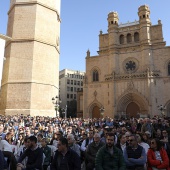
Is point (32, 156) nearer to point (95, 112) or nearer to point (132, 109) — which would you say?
Answer: point (132, 109)

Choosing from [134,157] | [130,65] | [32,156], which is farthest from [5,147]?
[130,65]

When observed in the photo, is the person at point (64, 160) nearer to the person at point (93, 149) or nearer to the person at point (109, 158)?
the person at point (109, 158)

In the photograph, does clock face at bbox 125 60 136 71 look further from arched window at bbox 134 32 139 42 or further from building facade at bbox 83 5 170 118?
arched window at bbox 134 32 139 42

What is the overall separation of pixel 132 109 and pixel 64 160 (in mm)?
26674

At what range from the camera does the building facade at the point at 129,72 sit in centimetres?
2711

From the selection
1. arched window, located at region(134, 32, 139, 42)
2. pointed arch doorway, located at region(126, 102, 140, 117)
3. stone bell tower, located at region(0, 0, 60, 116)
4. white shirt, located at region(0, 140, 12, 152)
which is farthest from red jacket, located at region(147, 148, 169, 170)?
arched window, located at region(134, 32, 139, 42)

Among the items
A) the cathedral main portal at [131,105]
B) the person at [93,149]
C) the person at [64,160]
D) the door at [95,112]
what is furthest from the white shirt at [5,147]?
the door at [95,112]

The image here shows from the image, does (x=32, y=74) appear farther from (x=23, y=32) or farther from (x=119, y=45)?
(x=119, y=45)

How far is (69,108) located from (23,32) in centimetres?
2661

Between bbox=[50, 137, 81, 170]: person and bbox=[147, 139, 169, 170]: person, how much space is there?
1.73m

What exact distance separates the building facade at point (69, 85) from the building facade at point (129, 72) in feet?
57.2

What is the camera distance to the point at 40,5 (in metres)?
20.6

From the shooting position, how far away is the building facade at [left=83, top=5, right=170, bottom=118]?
2711 cm

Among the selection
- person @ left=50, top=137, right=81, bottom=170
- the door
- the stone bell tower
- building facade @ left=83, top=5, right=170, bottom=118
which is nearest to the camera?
person @ left=50, top=137, right=81, bottom=170
